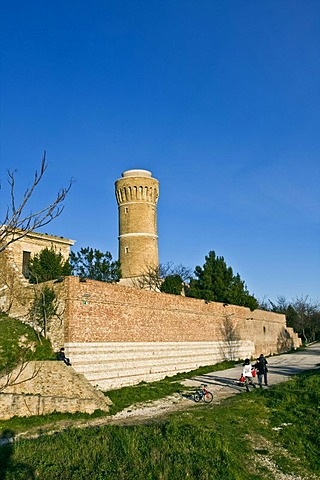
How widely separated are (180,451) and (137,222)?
28.2 metres

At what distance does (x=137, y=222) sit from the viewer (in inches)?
1452

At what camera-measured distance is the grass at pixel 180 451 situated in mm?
8578

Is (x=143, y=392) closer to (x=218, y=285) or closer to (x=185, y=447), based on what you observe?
(x=185, y=447)

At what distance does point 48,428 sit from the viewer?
1199cm

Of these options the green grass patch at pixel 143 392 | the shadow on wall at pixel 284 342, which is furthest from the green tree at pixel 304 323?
the green grass patch at pixel 143 392

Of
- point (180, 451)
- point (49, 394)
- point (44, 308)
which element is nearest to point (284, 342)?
point (44, 308)

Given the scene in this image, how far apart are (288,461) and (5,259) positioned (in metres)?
15.1

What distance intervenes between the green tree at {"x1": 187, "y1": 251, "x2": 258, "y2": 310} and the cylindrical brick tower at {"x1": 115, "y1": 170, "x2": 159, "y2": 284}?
4.03 meters

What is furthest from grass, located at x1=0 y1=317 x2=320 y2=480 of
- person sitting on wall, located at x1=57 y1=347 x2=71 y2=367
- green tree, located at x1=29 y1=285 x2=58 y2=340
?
green tree, located at x1=29 y1=285 x2=58 y2=340

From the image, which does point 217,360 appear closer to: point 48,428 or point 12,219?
point 48,428

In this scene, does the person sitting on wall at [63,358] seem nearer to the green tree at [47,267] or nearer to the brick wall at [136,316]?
the brick wall at [136,316]

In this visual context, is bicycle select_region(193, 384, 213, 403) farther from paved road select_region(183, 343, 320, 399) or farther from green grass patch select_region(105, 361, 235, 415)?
green grass patch select_region(105, 361, 235, 415)

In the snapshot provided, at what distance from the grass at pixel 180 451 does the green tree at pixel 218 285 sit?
20266 millimetres

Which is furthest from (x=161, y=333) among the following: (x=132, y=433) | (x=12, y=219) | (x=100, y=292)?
(x=12, y=219)
